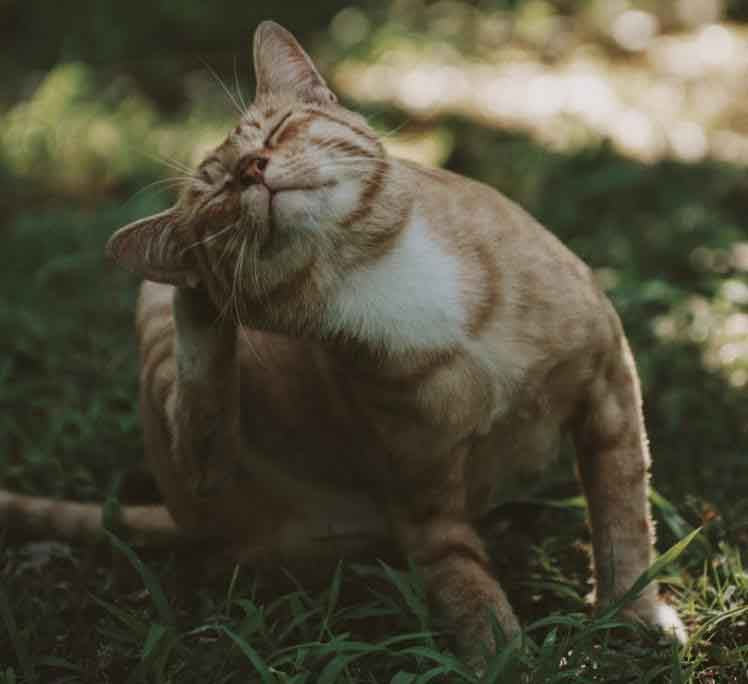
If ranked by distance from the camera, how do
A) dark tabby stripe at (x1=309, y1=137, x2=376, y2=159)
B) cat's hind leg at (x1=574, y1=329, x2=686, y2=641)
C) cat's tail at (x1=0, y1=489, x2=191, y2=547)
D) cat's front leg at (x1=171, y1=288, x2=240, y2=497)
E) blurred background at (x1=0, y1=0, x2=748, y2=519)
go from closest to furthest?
1. dark tabby stripe at (x1=309, y1=137, x2=376, y2=159)
2. cat's front leg at (x1=171, y1=288, x2=240, y2=497)
3. cat's hind leg at (x1=574, y1=329, x2=686, y2=641)
4. cat's tail at (x1=0, y1=489, x2=191, y2=547)
5. blurred background at (x1=0, y1=0, x2=748, y2=519)

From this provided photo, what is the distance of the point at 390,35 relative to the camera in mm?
7379

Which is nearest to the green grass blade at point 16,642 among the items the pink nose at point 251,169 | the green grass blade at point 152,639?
the green grass blade at point 152,639

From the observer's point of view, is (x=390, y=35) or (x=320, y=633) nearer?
(x=320, y=633)

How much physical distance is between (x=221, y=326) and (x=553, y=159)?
3.30 metres

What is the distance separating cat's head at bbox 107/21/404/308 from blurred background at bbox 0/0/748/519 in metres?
0.40

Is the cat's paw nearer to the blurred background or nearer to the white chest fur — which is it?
the blurred background

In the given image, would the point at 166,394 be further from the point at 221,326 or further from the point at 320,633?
the point at 320,633

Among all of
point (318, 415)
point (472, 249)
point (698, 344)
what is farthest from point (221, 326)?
point (698, 344)

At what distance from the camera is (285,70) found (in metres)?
2.68

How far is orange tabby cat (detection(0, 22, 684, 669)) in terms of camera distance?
7.70ft

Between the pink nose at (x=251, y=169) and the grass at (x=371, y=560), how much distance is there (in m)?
0.88

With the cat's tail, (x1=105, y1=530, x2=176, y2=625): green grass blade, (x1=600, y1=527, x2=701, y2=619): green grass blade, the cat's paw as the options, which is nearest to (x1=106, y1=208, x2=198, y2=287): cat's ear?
(x1=105, y1=530, x2=176, y2=625): green grass blade

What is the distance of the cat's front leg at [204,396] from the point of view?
99.4 inches

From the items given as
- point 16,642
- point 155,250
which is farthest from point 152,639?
point 155,250
